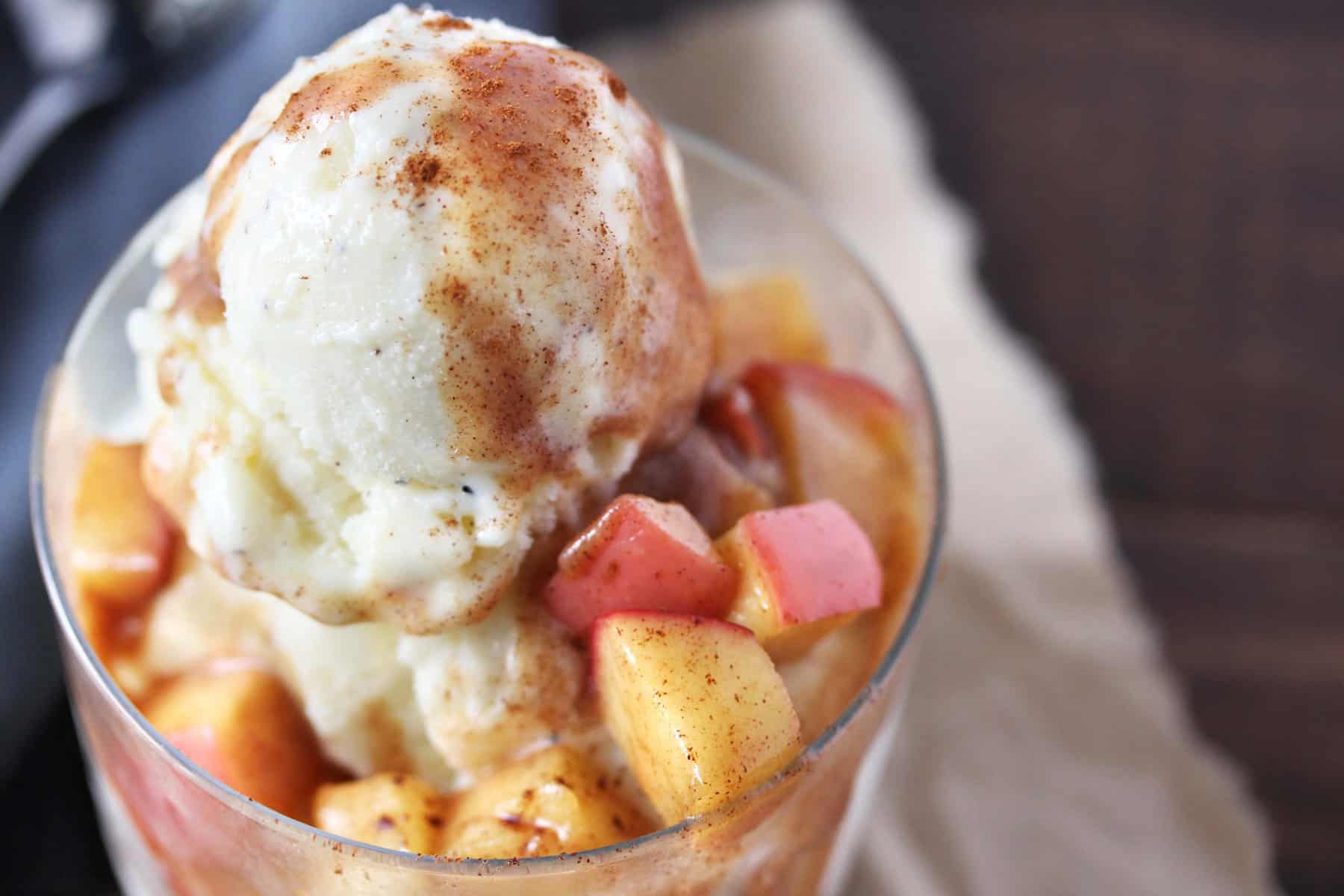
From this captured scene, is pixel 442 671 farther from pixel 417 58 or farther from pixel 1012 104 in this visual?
pixel 1012 104

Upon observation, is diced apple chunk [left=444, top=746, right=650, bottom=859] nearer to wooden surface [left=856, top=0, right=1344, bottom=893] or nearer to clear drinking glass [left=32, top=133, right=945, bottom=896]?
clear drinking glass [left=32, top=133, right=945, bottom=896]

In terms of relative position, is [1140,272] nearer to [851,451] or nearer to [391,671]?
[851,451]

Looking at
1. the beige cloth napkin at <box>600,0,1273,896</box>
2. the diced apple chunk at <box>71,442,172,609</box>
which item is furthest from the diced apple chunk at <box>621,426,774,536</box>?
the beige cloth napkin at <box>600,0,1273,896</box>

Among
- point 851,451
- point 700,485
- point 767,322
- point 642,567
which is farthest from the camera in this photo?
point 767,322

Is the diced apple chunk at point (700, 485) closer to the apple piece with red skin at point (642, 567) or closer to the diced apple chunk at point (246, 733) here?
the apple piece with red skin at point (642, 567)

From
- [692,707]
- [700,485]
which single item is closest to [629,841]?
[692,707]

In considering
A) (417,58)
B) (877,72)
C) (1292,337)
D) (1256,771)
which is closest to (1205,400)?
(1292,337)
